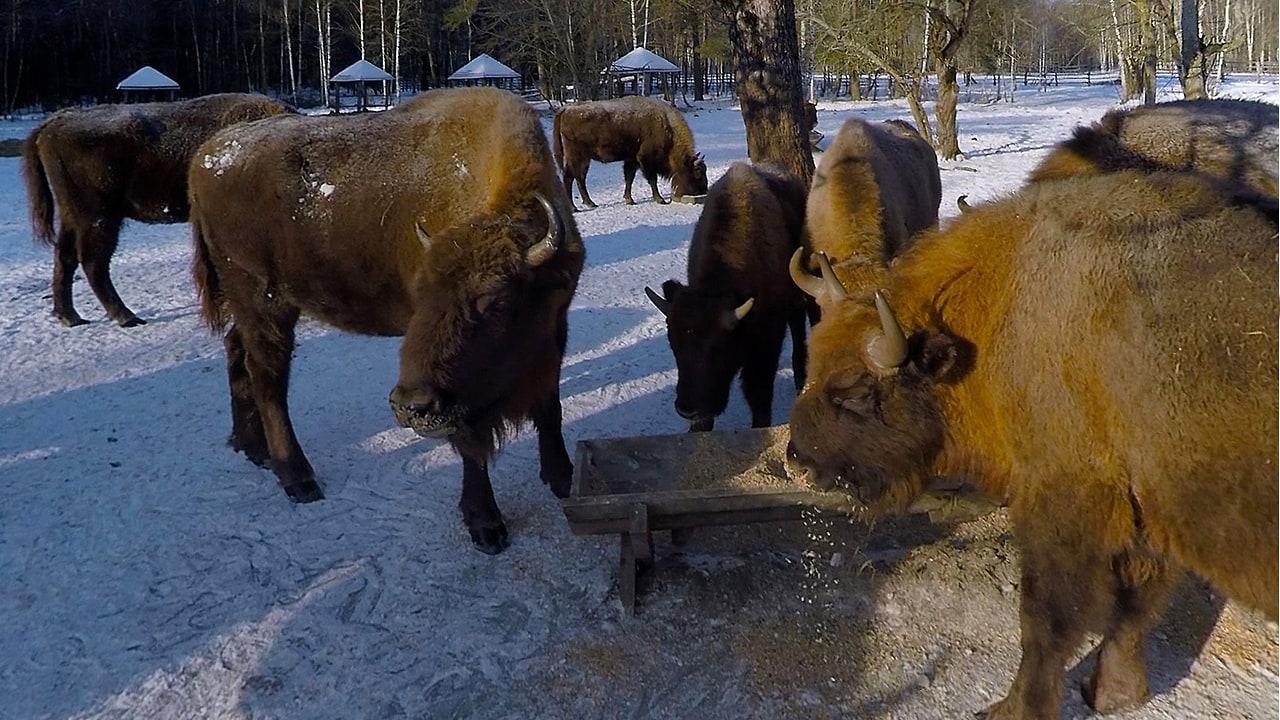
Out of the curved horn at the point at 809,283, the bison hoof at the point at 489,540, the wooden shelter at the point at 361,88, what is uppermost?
the wooden shelter at the point at 361,88

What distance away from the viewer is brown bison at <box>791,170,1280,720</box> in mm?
2250

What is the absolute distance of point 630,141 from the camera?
15117 mm

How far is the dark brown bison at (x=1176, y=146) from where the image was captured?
4.69 m

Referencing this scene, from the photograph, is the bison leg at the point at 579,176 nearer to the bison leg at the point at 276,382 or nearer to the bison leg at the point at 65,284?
the bison leg at the point at 65,284

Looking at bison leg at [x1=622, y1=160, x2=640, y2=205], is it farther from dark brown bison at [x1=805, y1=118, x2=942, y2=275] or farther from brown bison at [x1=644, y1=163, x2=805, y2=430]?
brown bison at [x1=644, y1=163, x2=805, y2=430]

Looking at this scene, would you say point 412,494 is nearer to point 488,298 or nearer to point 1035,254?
point 488,298

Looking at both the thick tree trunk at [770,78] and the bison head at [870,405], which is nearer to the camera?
the bison head at [870,405]

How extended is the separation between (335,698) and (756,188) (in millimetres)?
3850

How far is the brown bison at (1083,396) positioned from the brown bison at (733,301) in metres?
1.72

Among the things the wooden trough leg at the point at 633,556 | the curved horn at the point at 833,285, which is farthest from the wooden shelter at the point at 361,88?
the curved horn at the point at 833,285

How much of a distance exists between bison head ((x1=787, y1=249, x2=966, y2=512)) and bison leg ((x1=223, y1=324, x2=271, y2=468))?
3.36m

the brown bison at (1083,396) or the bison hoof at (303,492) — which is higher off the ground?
the brown bison at (1083,396)

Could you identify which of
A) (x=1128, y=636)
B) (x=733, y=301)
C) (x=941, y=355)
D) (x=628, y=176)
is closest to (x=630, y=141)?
(x=628, y=176)

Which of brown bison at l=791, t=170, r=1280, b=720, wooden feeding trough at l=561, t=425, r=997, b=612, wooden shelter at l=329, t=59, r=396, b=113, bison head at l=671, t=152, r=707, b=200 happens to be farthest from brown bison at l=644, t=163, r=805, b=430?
wooden shelter at l=329, t=59, r=396, b=113
